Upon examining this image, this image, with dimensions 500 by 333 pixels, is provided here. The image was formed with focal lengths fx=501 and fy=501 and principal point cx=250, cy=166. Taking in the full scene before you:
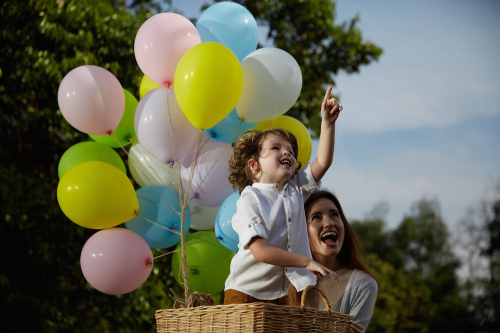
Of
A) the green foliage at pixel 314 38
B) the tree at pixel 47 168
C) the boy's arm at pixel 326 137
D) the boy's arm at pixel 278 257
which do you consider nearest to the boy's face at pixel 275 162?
the boy's arm at pixel 326 137

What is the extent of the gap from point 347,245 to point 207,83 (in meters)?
1.19

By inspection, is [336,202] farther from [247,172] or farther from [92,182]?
[92,182]

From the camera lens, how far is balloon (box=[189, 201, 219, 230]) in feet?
11.4

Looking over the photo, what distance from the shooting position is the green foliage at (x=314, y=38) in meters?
7.12

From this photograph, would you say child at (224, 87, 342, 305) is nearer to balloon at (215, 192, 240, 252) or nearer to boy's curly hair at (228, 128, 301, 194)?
boy's curly hair at (228, 128, 301, 194)

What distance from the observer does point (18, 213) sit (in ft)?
16.5

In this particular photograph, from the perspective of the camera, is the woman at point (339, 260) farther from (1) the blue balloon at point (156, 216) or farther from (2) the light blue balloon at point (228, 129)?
(1) the blue balloon at point (156, 216)

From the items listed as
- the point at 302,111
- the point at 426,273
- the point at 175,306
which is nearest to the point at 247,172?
the point at 175,306

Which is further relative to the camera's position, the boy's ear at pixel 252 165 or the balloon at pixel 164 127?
the balloon at pixel 164 127

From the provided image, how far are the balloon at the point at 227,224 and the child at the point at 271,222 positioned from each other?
0.80 m

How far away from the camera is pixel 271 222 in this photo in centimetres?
195

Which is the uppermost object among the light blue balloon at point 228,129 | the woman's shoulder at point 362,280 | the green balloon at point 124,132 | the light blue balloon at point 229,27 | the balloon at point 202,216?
the light blue balloon at point 229,27

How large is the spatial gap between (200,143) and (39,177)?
9.80ft

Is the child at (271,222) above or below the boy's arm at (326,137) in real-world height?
below
